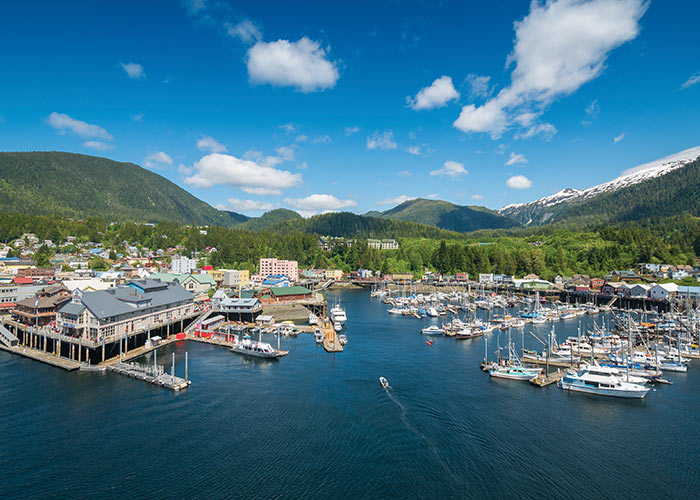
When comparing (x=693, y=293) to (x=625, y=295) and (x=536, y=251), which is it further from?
(x=536, y=251)

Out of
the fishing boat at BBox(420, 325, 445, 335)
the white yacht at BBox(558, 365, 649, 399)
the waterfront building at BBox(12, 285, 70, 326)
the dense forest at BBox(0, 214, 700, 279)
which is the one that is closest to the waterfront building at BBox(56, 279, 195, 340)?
the waterfront building at BBox(12, 285, 70, 326)

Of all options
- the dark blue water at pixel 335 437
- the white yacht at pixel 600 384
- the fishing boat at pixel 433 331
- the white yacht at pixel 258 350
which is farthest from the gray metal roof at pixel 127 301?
the white yacht at pixel 600 384

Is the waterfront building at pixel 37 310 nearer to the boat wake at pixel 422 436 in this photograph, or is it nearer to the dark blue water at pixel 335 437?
the dark blue water at pixel 335 437

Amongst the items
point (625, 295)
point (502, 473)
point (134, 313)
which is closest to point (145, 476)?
point (502, 473)

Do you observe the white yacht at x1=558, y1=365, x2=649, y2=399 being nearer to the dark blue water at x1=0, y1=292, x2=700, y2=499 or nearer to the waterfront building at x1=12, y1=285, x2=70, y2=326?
the dark blue water at x1=0, y1=292, x2=700, y2=499

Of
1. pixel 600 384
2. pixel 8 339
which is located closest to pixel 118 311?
pixel 8 339
